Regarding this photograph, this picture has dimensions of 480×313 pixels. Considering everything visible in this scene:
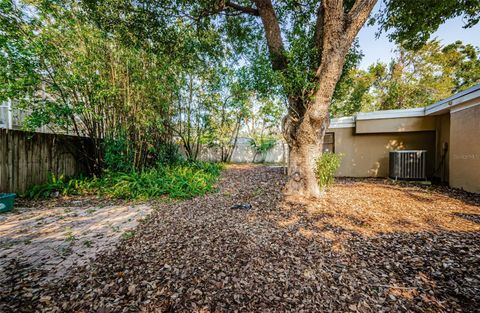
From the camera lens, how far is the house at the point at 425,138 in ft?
15.3

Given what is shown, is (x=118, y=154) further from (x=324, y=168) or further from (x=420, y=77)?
(x=420, y=77)

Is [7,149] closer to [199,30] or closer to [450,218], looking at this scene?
[199,30]

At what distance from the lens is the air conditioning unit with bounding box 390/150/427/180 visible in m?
6.21

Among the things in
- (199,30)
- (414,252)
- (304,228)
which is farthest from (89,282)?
(199,30)

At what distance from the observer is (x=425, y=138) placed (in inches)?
273

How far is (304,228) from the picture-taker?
8.80 ft

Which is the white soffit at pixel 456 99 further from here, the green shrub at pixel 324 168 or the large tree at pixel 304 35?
the green shrub at pixel 324 168

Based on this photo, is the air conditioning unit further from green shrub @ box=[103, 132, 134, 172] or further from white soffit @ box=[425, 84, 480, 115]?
green shrub @ box=[103, 132, 134, 172]

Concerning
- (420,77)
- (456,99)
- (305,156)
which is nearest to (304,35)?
(305,156)

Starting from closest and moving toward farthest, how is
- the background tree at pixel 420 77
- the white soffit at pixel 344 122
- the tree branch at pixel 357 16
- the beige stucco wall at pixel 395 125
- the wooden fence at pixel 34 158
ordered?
1. the tree branch at pixel 357 16
2. the wooden fence at pixel 34 158
3. the beige stucco wall at pixel 395 125
4. the white soffit at pixel 344 122
5. the background tree at pixel 420 77

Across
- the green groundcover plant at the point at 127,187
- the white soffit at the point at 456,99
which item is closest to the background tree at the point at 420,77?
the white soffit at the point at 456,99

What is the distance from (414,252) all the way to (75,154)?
7.83 m

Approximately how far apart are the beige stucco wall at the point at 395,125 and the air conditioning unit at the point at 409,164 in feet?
3.28

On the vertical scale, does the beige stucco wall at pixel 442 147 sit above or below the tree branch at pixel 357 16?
below
